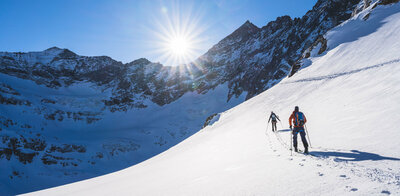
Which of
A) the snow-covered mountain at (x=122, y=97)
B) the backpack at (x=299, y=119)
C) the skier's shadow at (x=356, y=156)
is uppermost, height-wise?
the snow-covered mountain at (x=122, y=97)

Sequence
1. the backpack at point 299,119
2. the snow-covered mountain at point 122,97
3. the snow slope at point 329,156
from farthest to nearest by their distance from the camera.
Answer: the snow-covered mountain at point 122,97 → the backpack at point 299,119 → the snow slope at point 329,156

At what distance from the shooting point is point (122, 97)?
4788 inches

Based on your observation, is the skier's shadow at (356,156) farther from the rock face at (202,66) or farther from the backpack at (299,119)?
the rock face at (202,66)

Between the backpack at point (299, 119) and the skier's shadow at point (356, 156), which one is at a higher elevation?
the backpack at point (299, 119)

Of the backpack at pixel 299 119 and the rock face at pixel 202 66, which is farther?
the rock face at pixel 202 66

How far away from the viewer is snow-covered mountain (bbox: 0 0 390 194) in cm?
6369

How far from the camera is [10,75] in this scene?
11162 cm

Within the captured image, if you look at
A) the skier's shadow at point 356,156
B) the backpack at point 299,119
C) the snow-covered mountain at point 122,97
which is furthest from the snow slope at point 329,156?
the snow-covered mountain at point 122,97

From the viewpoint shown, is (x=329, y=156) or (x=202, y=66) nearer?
(x=329, y=156)

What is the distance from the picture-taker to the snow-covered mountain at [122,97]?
209ft

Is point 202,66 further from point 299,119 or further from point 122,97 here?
point 299,119

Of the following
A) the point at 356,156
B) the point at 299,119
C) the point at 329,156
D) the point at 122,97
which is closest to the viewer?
the point at 356,156

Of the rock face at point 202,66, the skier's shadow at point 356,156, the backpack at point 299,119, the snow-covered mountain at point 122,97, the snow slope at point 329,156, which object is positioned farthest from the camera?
the rock face at point 202,66

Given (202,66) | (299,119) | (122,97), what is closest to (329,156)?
(299,119)
